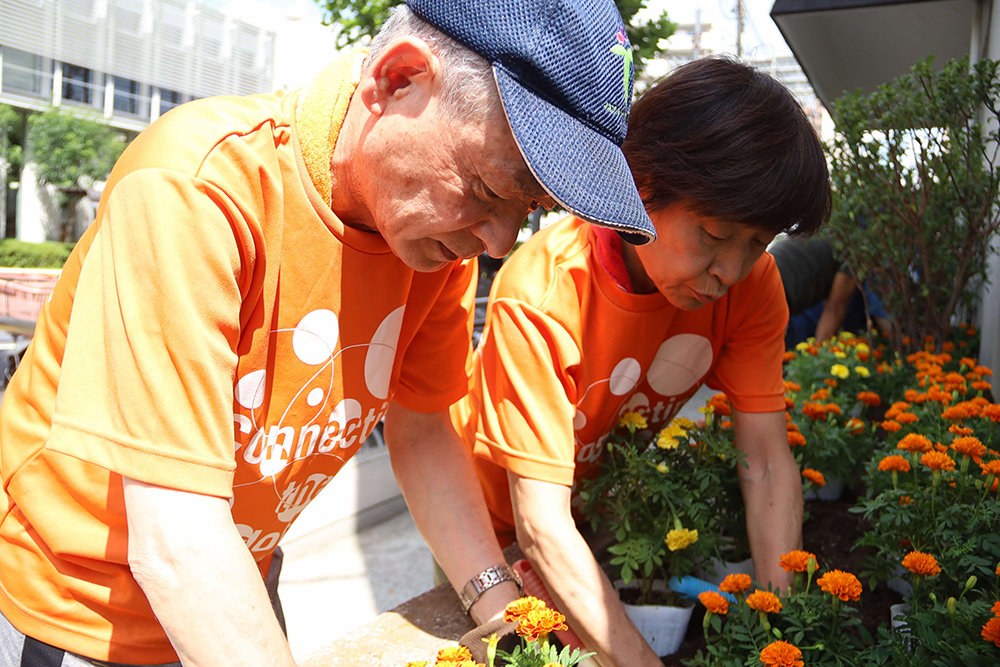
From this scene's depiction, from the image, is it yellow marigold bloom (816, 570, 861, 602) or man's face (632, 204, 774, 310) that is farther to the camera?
man's face (632, 204, 774, 310)

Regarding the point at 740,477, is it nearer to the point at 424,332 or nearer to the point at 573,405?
the point at 573,405

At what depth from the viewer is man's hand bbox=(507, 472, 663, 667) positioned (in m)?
1.31

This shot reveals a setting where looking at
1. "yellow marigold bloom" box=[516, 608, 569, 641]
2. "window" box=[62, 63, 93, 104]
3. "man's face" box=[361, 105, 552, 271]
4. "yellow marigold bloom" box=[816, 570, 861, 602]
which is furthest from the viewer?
"window" box=[62, 63, 93, 104]

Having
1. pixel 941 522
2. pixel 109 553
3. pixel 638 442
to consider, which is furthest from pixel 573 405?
pixel 109 553

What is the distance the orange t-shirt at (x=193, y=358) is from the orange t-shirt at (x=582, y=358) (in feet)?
0.67

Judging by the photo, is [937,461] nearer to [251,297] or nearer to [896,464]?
[896,464]

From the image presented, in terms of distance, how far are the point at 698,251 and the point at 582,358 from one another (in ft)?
1.05

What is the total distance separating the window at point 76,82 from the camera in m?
8.01

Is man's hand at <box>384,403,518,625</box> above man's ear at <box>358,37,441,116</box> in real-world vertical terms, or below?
below

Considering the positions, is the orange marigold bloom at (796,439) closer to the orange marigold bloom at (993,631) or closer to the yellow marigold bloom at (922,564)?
the yellow marigold bloom at (922,564)

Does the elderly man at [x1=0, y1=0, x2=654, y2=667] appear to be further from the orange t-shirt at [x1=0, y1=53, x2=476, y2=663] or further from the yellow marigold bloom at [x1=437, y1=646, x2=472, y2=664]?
the yellow marigold bloom at [x1=437, y1=646, x2=472, y2=664]

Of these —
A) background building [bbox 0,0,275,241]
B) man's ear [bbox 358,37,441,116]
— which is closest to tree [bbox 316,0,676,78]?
background building [bbox 0,0,275,241]

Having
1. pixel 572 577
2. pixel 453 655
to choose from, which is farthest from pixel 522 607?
pixel 572 577

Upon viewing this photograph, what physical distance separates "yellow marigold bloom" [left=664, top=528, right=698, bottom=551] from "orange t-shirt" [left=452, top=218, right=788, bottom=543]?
10.2 inches
